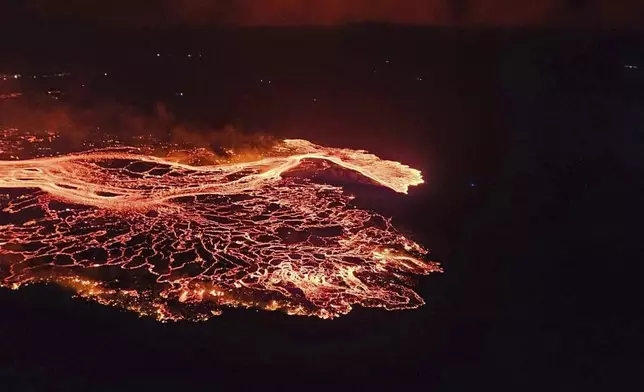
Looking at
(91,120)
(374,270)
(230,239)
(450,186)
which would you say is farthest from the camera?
(91,120)

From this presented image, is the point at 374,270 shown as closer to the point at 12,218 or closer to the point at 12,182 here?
the point at 12,218

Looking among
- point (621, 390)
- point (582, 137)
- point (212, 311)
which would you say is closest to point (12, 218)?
point (212, 311)

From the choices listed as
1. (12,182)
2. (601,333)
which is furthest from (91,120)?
(601,333)

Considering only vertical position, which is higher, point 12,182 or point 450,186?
point 450,186

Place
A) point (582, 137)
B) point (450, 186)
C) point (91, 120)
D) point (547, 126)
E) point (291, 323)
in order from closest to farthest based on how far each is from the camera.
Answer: point (291, 323)
point (450, 186)
point (582, 137)
point (547, 126)
point (91, 120)

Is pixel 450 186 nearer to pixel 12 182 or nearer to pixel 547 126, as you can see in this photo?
pixel 547 126

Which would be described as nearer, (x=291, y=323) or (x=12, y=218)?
(x=291, y=323)

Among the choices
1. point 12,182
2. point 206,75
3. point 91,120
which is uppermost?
point 206,75
